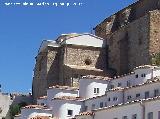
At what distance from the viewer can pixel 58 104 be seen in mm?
70688

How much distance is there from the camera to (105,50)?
303 ft

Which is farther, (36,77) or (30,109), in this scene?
(36,77)

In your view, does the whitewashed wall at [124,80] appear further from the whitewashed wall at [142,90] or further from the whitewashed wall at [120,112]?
the whitewashed wall at [120,112]

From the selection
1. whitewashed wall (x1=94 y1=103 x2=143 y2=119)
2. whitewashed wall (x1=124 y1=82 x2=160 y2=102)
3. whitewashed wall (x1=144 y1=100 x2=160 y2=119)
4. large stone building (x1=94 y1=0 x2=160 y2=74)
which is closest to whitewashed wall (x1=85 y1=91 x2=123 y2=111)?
whitewashed wall (x1=124 y1=82 x2=160 y2=102)

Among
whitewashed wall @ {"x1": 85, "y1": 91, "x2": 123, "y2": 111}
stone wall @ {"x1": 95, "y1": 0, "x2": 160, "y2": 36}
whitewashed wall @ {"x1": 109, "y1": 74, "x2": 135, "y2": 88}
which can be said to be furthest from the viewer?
stone wall @ {"x1": 95, "y1": 0, "x2": 160, "y2": 36}

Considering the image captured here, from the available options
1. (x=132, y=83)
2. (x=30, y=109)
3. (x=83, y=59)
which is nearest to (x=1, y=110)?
(x=83, y=59)

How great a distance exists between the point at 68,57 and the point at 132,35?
33.9 ft

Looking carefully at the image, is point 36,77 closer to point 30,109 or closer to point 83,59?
point 83,59

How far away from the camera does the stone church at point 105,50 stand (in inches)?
3255

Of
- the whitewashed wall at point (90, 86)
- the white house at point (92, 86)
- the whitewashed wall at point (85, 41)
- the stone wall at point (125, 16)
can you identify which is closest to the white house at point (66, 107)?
the whitewashed wall at point (90, 86)

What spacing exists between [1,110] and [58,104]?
3254cm

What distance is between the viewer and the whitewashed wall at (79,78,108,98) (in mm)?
74000

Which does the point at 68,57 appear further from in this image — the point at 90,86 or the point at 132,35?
the point at 90,86

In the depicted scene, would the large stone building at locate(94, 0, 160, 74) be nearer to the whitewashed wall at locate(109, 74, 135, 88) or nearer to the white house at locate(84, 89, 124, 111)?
the whitewashed wall at locate(109, 74, 135, 88)
